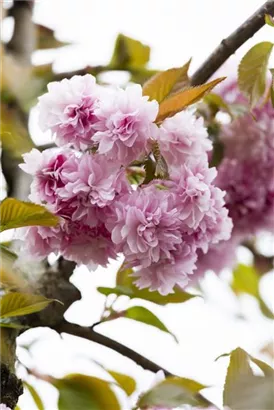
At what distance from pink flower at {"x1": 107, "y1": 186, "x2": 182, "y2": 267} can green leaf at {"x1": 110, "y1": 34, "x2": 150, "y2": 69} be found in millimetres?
634

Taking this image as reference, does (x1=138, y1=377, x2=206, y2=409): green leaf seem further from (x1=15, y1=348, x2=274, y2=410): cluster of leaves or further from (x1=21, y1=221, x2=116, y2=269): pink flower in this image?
(x1=21, y1=221, x2=116, y2=269): pink flower

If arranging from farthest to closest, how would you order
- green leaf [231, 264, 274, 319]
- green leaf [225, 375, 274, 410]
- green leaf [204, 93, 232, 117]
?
1. green leaf [231, 264, 274, 319]
2. green leaf [204, 93, 232, 117]
3. green leaf [225, 375, 274, 410]

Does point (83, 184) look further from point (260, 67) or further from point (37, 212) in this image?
point (260, 67)

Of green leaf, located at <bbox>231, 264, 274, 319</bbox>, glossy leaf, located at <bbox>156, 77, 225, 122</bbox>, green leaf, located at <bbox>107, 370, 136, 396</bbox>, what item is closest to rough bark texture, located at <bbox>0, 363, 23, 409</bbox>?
green leaf, located at <bbox>107, 370, 136, 396</bbox>

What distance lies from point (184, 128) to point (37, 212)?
0.13 meters

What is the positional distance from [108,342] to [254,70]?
0.98 ft

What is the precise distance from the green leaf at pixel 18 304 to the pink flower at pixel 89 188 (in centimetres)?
7

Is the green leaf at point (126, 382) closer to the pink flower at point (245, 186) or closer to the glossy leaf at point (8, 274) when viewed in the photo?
the glossy leaf at point (8, 274)

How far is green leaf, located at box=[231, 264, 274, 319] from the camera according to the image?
119 centimetres

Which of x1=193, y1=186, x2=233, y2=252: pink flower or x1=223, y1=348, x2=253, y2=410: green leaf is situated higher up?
x1=193, y1=186, x2=233, y2=252: pink flower

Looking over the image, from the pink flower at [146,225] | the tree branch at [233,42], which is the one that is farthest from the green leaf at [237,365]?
the tree branch at [233,42]

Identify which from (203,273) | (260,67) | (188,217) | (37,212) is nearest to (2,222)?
(37,212)

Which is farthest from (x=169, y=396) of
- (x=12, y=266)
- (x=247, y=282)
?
(x=247, y=282)

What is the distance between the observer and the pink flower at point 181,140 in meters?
0.59
